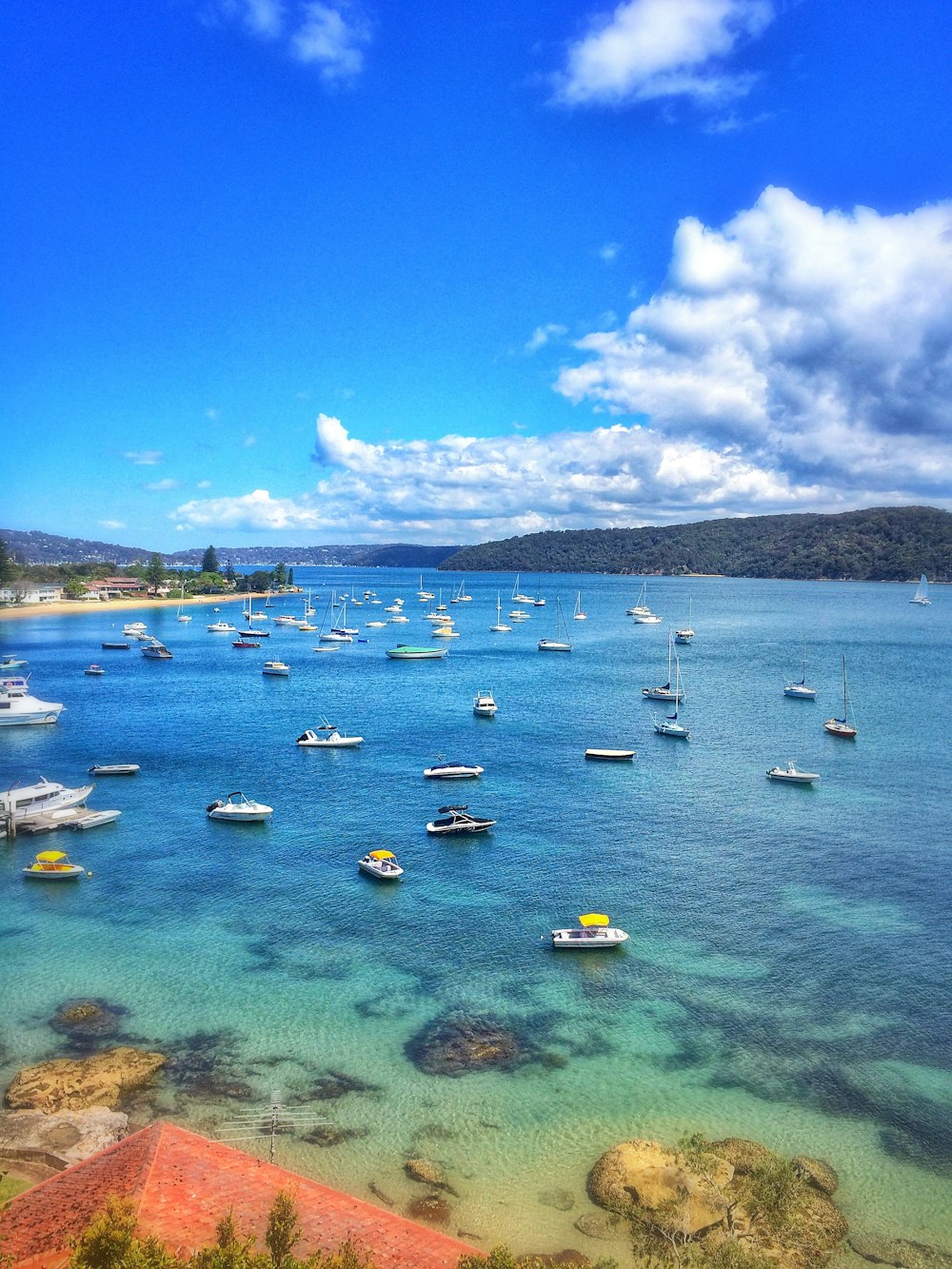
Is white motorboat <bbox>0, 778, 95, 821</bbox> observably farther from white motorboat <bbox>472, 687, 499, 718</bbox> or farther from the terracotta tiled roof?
white motorboat <bbox>472, 687, 499, 718</bbox>

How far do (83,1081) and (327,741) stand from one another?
47.9m

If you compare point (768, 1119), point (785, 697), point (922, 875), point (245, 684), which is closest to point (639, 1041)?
point (768, 1119)

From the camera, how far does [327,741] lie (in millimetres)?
75125

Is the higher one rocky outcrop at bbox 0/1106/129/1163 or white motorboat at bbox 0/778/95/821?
white motorboat at bbox 0/778/95/821

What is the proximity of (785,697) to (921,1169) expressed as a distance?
81.6m

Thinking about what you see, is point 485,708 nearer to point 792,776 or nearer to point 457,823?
point 792,776

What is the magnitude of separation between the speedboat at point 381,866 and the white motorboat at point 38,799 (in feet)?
72.6

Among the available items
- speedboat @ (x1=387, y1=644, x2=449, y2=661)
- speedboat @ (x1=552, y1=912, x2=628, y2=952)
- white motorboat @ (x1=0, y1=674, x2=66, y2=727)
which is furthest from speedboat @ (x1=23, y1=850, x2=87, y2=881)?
speedboat @ (x1=387, y1=644, x2=449, y2=661)

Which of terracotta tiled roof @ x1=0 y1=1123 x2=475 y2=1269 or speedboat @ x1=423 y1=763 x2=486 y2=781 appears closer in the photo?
terracotta tiled roof @ x1=0 y1=1123 x2=475 y2=1269

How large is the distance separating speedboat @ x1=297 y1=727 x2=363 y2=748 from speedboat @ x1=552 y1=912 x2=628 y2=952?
133 ft

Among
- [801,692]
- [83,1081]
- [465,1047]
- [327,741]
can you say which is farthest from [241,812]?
[801,692]

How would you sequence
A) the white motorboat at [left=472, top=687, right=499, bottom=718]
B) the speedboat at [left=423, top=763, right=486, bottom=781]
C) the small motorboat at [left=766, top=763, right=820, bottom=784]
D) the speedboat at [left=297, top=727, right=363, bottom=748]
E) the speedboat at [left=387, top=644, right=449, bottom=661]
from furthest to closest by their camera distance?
the speedboat at [left=387, top=644, right=449, bottom=661] → the white motorboat at [left=472, top=687, right=499, bottom=718] → the speedboat at [left=297, top=727, right=363, bottom=748] → the small motorboat at [left=766, top=763, right=820, bottom=784] → the speedboat at [left=423, top=763, right=486, bottom=781]

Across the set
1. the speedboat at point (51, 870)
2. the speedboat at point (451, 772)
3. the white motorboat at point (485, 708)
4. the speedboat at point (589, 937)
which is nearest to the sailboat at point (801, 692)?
the white motorboat at point (485, 708)

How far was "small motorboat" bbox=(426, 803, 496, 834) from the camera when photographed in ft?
173
